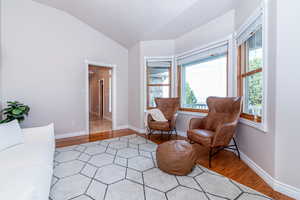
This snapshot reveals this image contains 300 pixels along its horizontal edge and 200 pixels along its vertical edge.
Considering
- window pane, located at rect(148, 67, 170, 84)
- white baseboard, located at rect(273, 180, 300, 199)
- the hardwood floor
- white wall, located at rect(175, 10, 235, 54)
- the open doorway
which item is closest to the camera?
white baseboard, located at rect(273, 180, 300, 199)

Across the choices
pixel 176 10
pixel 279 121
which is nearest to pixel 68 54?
pixel 176 10

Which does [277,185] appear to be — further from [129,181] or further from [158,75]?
[158,75]

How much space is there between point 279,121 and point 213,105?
1.15 meters

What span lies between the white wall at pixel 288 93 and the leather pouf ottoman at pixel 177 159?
0.93m

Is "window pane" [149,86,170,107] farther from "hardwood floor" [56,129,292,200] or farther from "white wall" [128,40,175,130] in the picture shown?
"hardwood floor" [56,129,292,200]

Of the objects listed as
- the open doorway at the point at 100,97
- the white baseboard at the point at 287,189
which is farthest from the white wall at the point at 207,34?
the open doorway at the point at 100,97

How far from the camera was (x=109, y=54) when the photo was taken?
3.95 m

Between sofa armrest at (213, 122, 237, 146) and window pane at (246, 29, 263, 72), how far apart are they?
0.96 metres

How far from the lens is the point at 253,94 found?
209 centimetres

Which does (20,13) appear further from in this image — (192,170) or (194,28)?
(192,170)

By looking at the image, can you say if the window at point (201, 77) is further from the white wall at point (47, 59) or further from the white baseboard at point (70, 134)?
the white baseboard at point (70, 134)

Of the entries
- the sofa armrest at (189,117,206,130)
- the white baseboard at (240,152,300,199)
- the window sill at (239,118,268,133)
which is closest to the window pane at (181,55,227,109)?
the sofa armrest at (189,117,206,130)

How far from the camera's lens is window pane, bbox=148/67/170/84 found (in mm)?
3768

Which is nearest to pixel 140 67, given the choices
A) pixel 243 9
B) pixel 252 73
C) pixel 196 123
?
pixel 196 123
